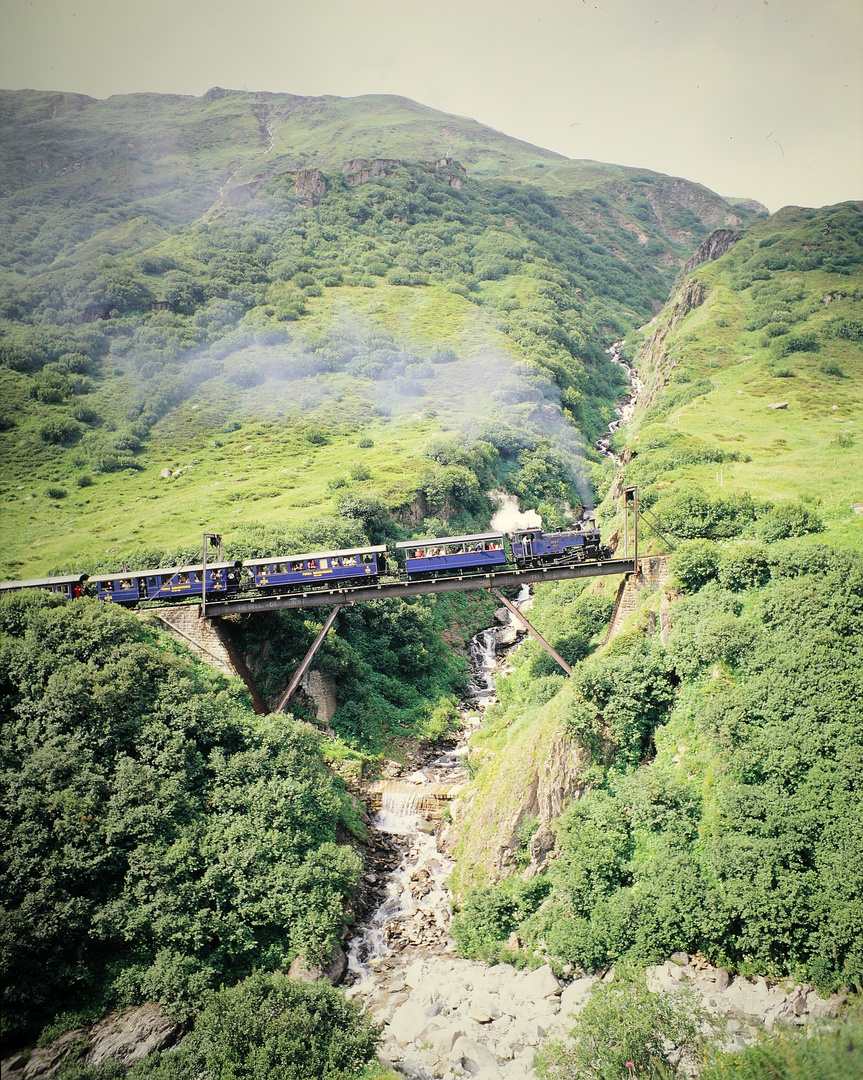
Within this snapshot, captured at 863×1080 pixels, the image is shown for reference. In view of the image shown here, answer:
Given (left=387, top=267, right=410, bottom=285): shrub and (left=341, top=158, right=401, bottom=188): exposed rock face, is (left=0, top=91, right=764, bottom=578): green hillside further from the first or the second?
(left=341, top=158, right=401, bottom=188): exposed rock face

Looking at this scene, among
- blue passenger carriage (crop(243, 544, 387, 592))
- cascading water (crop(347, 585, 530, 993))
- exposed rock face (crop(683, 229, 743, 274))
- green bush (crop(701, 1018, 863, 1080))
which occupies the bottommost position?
cascading water (crop(347, 585, 530, 993))

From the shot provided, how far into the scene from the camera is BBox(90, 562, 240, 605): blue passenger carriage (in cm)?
4794

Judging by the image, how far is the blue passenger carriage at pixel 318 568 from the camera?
47.8m

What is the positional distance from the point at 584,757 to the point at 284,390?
8583cm

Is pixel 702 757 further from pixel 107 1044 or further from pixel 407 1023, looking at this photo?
pixel 107 1044

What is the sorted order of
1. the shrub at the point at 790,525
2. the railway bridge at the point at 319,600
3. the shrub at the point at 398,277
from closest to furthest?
the shrub at the point at 790,525 < the railway bridge at the point at 319,600 < the shrub at the point at 398,277

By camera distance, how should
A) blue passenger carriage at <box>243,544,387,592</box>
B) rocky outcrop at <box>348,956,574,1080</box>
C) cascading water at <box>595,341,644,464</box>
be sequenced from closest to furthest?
rocky outcrop at <box>348,956,574,1080</box> < blue passenger carriage at <box>243,544,387,592</box> < cascading water at <box>595,341,644,464</box>

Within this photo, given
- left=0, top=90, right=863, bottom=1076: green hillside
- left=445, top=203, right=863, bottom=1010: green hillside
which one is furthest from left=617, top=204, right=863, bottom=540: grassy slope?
left=445, top=203, right=863, bottom=1010: green hillside

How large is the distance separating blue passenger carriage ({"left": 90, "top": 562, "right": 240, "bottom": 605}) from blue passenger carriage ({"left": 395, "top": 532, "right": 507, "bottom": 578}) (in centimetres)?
1191

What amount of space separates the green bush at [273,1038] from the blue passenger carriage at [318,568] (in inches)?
943

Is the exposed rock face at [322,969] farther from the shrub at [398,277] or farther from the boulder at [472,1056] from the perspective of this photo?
the shrub at [398,277]

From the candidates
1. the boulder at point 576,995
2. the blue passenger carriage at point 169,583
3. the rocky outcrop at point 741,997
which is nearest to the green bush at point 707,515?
the rocky outcrop at point 741,997

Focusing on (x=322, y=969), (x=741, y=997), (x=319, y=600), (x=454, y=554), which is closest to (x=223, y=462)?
(x=319, y=600)

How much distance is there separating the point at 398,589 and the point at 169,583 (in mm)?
15911
